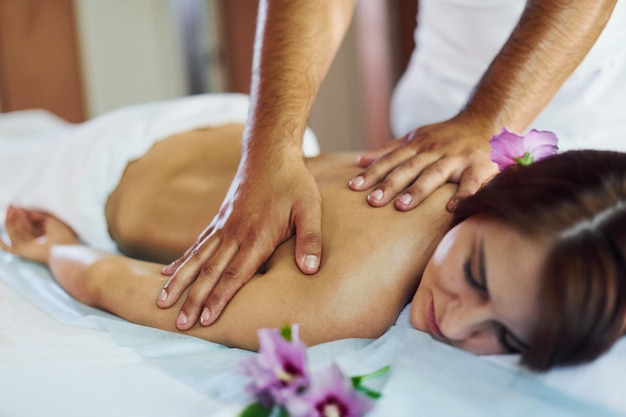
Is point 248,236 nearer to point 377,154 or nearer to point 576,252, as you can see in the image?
point 377,154

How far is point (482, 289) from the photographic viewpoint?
3.18ft

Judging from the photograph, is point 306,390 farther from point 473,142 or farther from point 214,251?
point 473,142

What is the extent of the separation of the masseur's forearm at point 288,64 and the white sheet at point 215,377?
426mm

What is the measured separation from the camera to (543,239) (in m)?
0.90

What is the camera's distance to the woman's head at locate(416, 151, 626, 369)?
871 millimetres

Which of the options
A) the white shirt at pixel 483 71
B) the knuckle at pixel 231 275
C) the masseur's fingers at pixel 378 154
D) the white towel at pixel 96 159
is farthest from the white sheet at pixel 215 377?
the white shirt at pixel 483 71

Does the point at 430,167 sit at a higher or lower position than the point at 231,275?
higher

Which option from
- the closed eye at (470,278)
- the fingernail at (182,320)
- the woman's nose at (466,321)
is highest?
the closed eye at (470,278)

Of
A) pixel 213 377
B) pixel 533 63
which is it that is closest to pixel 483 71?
pixel 533 63

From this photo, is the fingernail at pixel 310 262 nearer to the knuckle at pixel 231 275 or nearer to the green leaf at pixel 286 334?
the knuckle at pixel 231 275

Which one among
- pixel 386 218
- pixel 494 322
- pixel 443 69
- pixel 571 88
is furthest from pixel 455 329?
pixel 443 69

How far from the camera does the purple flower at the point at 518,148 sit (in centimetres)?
109

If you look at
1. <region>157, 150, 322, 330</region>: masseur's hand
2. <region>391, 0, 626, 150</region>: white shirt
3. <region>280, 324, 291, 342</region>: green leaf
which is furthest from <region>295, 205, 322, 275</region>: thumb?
<region>391, 0, 626, 150</region>: white shirt

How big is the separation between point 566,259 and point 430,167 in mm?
399
